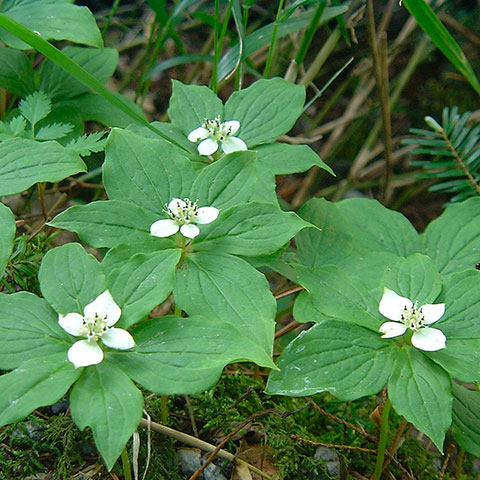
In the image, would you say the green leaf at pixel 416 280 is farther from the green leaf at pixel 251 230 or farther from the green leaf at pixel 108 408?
the green leaf at pixel 108 408

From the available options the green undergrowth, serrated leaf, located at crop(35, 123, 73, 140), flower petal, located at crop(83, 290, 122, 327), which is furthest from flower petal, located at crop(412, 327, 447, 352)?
serrated leaf, located at crop(35, 123, 73, 140)

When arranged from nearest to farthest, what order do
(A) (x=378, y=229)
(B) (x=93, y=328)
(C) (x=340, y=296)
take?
(B) (x=93, y=328)
(C) (x=340, y=296)
(A) (x=378, y=229)

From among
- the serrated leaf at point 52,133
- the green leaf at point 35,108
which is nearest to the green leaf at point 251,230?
the serrated leaf at point 52,133

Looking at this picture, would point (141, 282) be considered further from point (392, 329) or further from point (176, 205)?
point (392, 329)

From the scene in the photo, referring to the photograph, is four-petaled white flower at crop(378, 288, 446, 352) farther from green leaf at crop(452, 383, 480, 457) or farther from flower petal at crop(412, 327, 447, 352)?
green leaf at crop(452, 383, 480, 457)

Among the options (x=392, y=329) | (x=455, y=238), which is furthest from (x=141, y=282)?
(x=455, y=238)

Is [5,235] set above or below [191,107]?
below
